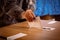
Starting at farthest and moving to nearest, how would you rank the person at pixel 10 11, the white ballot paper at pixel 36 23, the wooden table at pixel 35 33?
the person at pixel 10 11 < the white ballot paper at pixel 36 23 < the wooden table at pixel 35 33

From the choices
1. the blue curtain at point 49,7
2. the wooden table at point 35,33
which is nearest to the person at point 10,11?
the wooden table at point 35,33

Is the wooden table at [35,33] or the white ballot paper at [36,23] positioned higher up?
the white ballot paper at [36,23]

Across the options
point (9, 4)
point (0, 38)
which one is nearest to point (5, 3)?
point (9, 4)

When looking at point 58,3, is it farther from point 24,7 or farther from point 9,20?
point 9,20

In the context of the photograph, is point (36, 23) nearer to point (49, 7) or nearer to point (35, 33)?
point (35, 33)

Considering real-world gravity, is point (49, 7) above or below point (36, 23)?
below

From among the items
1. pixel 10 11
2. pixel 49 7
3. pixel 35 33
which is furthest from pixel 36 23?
pixel 49 7

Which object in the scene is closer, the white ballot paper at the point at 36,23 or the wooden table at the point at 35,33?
the wooden table at the point at 35,33

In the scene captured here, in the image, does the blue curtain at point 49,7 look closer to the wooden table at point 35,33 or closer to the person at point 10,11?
the person at point 10,11

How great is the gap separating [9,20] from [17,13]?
0.27m

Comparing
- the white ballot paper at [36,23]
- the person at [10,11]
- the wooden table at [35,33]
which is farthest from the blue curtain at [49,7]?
the wooden table at [35,33]

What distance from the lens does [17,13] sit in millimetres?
2568

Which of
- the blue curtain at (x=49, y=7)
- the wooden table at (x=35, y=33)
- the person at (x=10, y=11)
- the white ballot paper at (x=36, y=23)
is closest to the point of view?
the wooden table at (x=35, y=33)

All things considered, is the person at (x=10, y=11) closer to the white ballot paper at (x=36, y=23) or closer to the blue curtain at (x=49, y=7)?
the white ballot paper at (x=36, y=23)
